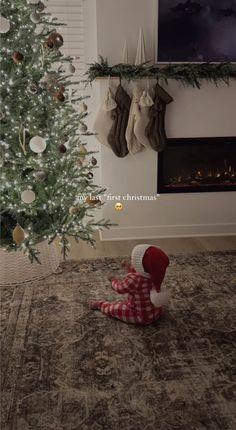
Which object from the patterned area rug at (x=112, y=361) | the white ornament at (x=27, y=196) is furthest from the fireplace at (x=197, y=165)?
the white ornament at (x=27, y=196)

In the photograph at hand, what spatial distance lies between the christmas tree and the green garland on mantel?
2.63 ft

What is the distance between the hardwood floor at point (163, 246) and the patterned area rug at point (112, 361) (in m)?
0.58

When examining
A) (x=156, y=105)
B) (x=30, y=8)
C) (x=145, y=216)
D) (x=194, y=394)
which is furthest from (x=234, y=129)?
(x=194, y=394)

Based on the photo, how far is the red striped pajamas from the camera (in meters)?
2.11

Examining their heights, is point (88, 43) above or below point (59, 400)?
above

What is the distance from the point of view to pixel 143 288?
83.1 inches

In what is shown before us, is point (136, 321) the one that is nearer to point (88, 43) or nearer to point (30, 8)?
point (30, 8)

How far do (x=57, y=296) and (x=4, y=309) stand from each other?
0.35 meters

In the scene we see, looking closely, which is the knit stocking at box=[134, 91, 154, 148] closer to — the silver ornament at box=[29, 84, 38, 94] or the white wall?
the white wall

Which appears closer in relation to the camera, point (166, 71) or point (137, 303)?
point (137, 303)

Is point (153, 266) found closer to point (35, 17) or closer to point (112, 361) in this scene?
point (112, 361)

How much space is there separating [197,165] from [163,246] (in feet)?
2.86

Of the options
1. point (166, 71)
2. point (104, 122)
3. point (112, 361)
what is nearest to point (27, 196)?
point (112, 361)

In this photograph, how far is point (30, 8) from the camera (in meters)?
2.13
